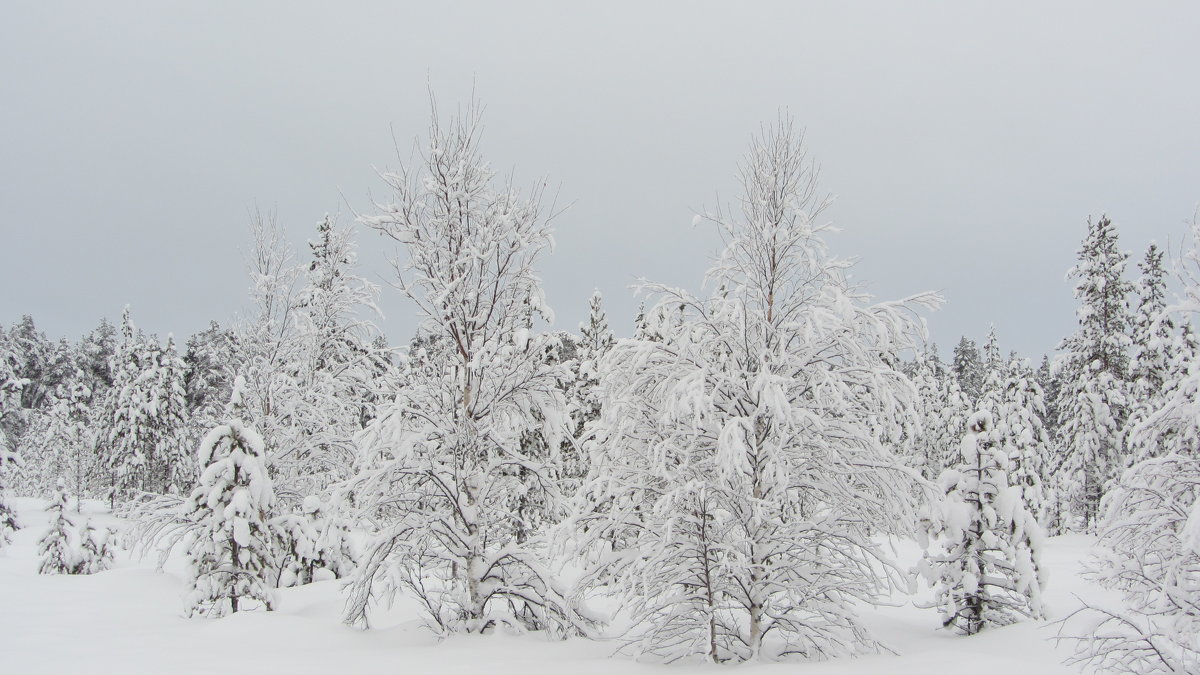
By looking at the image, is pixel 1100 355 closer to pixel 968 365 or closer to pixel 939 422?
pixel 939 422

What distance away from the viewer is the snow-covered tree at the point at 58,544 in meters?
23.5

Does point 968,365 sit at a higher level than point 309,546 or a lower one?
higher

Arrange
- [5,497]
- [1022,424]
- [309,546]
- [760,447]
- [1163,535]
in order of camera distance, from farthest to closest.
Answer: [1022,424], [5,497], [309,546], [760,447], [1163,535]

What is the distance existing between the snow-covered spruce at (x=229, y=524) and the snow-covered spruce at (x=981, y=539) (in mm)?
12294

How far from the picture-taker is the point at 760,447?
955cm

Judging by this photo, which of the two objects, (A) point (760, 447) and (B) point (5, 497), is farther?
(B) point (5, 497)

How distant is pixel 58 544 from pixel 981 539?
28017 mm

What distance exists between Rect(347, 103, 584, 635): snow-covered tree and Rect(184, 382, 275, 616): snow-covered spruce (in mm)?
2805

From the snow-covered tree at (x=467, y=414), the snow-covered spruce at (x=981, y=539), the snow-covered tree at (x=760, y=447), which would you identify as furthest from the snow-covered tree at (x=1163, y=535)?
the snow-covered tree at (x=467, y=414)

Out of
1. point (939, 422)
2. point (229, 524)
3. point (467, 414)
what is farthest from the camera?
point (939, 422)

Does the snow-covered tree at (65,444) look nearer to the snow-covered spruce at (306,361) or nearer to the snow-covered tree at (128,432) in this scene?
the snow-covered tree at (128,432)

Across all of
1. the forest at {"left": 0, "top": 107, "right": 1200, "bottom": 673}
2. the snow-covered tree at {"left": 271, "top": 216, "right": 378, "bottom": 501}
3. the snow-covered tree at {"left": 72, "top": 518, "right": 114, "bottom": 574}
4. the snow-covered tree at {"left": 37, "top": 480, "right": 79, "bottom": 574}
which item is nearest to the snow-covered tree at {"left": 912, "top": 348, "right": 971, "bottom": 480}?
the forest at {"left": 0, "top": 107, "right": 1200, "bottom": 673}

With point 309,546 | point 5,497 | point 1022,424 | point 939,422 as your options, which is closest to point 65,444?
point 5,497

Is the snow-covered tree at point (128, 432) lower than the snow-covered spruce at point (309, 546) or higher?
higher
